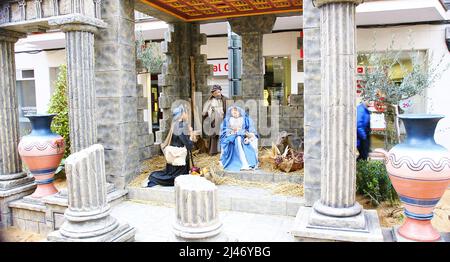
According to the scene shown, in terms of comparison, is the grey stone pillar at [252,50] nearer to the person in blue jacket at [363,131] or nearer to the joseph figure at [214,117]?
the joseph figure at [214,117]

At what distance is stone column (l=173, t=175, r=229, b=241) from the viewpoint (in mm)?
4094

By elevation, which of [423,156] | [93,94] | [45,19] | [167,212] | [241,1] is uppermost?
[241,1]

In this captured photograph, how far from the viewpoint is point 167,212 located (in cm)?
636

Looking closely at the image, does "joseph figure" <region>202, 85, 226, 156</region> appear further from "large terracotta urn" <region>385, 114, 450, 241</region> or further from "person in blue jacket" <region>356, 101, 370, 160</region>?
"large terracotta urn" <region>385, 114, 450, 241</region>

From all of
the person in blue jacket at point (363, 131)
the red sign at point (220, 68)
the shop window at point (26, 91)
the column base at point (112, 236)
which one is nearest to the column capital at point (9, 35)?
the column base at point (112, 236)

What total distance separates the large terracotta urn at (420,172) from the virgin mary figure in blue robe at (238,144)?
11.4 ft

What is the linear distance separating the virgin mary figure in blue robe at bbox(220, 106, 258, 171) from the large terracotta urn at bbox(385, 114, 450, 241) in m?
3.49

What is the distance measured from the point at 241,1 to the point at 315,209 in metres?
5.29

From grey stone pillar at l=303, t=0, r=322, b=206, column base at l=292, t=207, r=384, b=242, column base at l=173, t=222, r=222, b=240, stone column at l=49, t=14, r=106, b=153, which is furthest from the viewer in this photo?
stone column at l=49, t=14, r=106, b=153

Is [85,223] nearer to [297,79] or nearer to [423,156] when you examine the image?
[423,156]

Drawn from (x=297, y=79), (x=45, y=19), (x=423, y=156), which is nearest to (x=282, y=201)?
(x=423, y=156)

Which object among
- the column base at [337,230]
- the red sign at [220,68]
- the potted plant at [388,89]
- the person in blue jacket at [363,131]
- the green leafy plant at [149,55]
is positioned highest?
the green leafy plant at [149,55]

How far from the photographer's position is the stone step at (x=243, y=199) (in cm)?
604

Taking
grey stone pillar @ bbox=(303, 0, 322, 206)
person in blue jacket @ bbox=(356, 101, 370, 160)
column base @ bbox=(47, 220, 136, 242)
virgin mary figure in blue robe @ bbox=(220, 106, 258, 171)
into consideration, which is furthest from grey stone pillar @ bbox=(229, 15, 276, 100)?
column base @ bbox=(47, 220, 136, 242)
